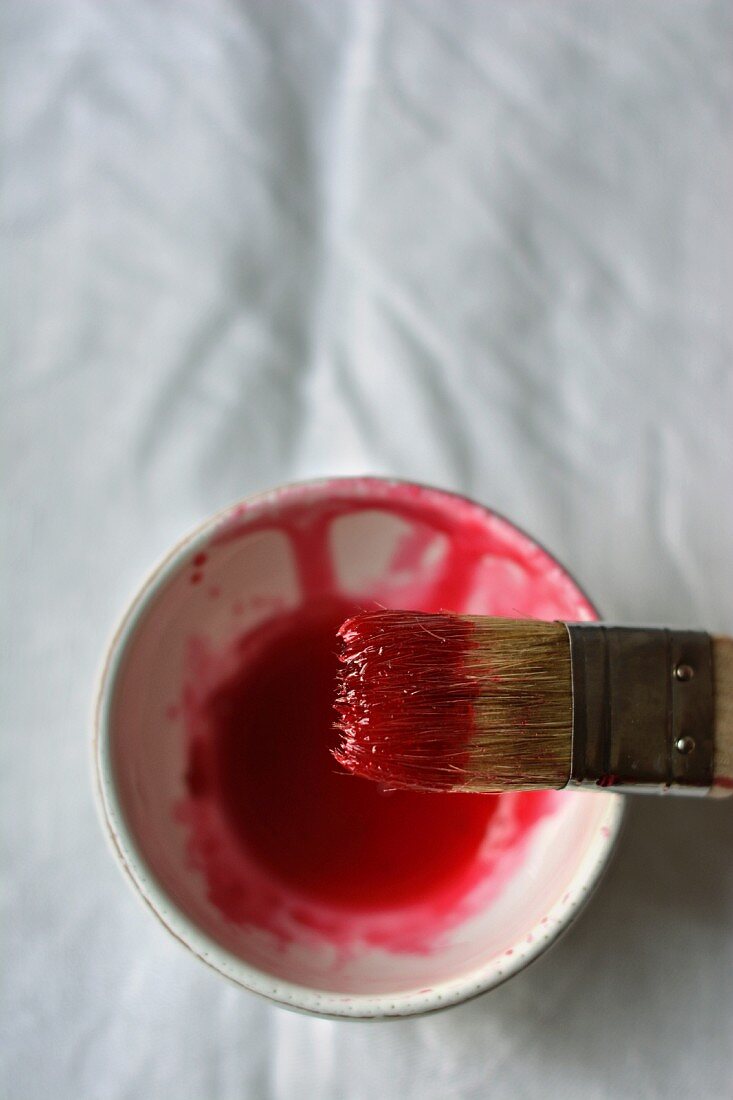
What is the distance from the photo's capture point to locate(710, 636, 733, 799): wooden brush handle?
A: 619 millimetres

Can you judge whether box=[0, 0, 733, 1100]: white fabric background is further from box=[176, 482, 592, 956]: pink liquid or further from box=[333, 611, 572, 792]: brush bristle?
box=[333, 611, 572, 792]: brush bristle

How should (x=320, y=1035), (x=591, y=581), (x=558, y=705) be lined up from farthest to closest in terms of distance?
(x=591, y=581), (x=320, y=1035), (x=558, y=705)

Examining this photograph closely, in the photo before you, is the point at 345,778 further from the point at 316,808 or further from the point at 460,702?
the point at 460,702

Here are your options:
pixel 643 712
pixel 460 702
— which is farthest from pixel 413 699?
pixel 643 712

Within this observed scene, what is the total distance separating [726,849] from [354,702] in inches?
13.4

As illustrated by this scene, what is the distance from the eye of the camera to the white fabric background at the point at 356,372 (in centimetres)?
78

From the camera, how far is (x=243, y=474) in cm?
91

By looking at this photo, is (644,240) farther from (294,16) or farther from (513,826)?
(513,826)

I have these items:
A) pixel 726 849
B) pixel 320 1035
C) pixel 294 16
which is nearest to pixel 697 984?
pixel 726 849

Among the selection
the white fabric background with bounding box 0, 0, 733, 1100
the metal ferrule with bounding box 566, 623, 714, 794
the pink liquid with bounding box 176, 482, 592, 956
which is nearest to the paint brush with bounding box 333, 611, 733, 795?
the metal ferrule with bounding box 566, 623, 714, 794

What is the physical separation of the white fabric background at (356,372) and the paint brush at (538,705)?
23cm

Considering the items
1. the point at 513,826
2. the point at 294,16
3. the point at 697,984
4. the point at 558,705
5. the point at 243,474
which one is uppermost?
the point at 294,16

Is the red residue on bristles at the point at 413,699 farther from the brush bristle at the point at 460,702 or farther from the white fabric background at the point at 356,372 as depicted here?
the white fabric background at the point at 356,372

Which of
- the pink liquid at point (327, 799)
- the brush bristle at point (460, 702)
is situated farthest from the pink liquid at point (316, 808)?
the brush bristle at point (460, 702)
